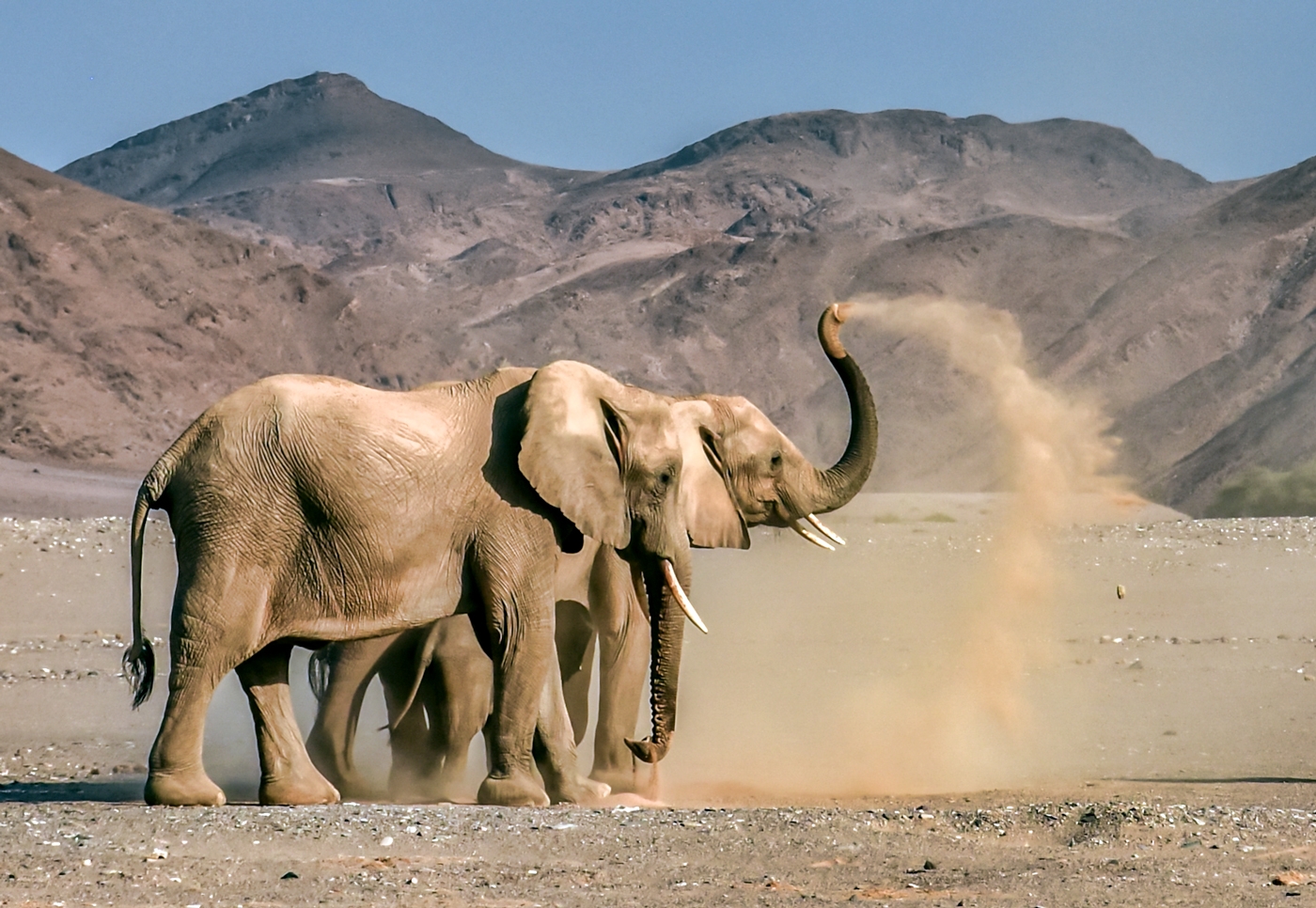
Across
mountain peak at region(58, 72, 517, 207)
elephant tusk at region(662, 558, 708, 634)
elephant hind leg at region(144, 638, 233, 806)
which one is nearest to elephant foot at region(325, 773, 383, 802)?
elephant hind leg at region(144, 638, 233, 806)

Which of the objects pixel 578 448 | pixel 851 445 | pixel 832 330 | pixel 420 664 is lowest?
pixel 420 664

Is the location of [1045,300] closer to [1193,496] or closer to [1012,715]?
[1193,496]

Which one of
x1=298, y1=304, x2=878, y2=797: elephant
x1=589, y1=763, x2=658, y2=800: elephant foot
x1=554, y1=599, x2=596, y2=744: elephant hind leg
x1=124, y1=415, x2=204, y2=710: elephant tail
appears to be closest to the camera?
x1=124, y1=415, x2=204, y2=710: elephant tail

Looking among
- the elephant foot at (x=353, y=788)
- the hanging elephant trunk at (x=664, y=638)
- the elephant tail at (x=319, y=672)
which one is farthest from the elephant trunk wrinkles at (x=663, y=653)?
the elephant tail at (x=319, y=672)

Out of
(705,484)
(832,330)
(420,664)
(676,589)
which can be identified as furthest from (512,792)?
(832,330)

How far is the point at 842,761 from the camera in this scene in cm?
1550

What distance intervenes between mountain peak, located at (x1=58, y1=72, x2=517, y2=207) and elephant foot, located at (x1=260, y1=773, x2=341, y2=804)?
138m

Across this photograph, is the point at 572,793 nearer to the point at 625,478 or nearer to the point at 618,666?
the point at 618,666

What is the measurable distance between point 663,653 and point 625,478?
1.03 metres

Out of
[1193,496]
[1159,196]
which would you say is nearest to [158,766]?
[1193,496]

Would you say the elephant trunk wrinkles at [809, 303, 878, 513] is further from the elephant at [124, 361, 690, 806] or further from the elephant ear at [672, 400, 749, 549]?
the elephant at [124, 361, 690, 806]

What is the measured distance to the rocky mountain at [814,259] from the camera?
241 ft

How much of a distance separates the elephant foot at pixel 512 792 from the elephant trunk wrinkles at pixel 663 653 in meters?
0.63

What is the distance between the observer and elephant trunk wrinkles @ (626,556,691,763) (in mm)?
12059
